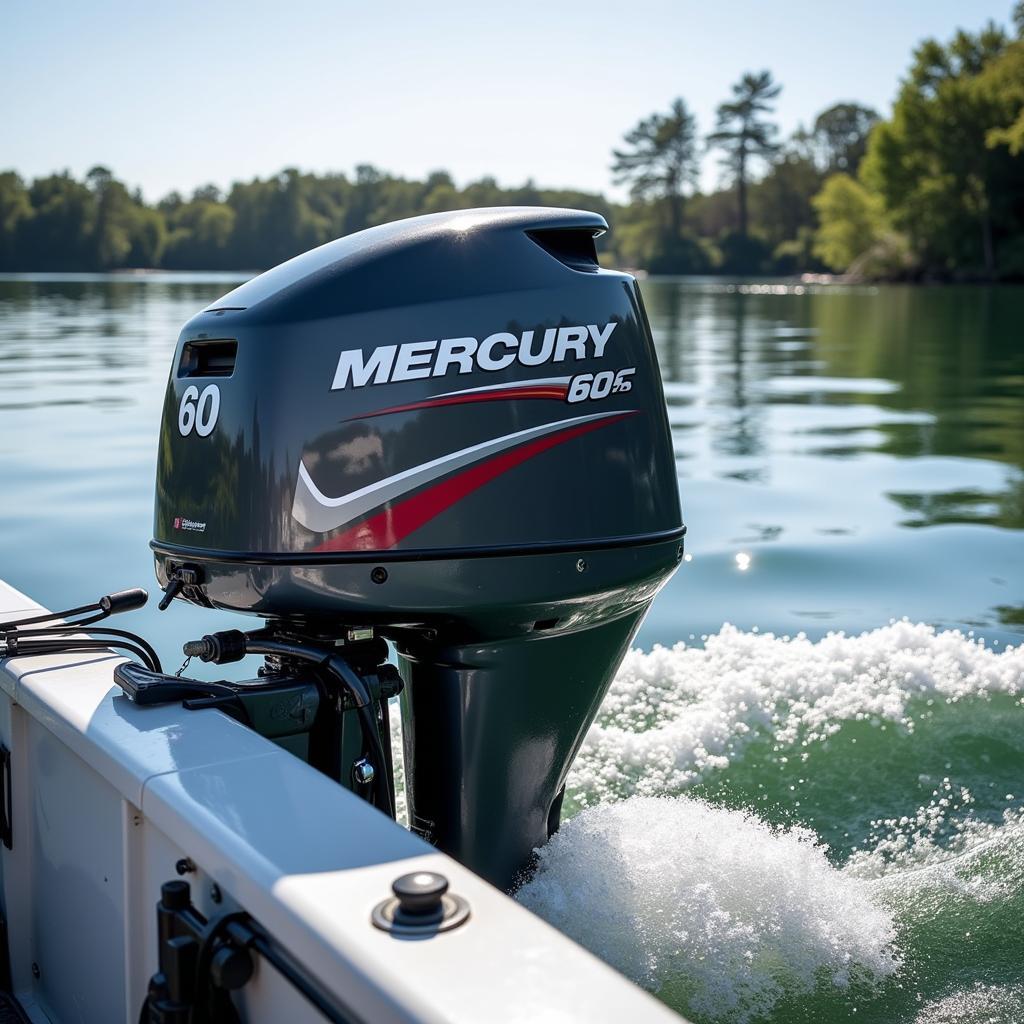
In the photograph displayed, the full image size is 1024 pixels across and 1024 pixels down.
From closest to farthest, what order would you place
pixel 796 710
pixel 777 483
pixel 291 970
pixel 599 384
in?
pixel 291 970, pixel 599 384, pixel 796 710, pixel 777 483

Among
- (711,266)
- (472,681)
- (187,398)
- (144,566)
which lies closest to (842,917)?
(472,681)

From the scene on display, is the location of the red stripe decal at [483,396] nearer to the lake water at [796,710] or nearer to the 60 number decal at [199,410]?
the 60 number decal at [199,410]

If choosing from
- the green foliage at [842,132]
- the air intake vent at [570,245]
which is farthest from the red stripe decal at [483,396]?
the green foliage at [842,132]

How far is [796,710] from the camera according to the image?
10.4 ft

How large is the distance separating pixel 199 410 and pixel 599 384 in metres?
0.60

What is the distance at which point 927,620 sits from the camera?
13.9ft

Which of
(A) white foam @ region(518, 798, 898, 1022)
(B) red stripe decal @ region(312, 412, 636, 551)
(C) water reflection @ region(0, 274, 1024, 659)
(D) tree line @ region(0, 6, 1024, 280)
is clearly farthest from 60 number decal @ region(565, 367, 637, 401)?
(D) tree line @ region(0, 6, 1024, 280)

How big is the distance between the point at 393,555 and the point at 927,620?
2.94 meters

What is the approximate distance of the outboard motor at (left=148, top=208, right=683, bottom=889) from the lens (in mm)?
1778

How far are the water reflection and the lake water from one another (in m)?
0.03

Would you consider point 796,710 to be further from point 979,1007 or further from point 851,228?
point 851,228

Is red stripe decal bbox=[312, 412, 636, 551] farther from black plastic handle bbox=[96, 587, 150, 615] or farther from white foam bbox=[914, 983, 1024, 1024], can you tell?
white foam bbox=[914, 983, 1024, 1024]

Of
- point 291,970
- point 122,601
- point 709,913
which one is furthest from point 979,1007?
point 122,601

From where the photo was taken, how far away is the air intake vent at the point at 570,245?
1.96 meters
